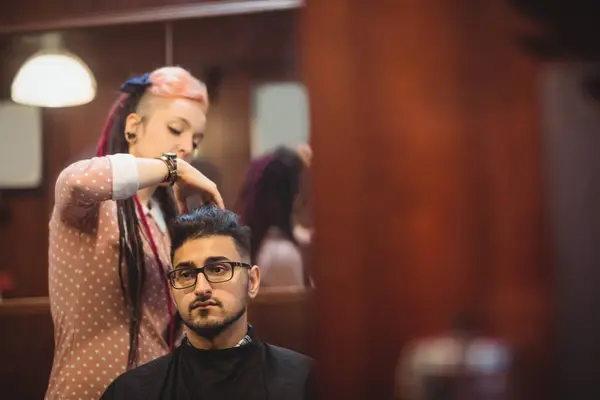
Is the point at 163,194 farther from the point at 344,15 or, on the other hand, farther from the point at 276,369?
the point at 344,15

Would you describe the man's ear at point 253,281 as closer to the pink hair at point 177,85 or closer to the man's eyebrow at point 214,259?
the man's eyebrow at point 214,259

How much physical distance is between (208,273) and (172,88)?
504 millimetres

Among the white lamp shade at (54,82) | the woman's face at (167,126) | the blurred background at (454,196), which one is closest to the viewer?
the blurred background at (454,196)

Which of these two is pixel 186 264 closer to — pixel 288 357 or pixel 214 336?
pixel 214 336

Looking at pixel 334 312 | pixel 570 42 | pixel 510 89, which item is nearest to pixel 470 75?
pixel 510 89

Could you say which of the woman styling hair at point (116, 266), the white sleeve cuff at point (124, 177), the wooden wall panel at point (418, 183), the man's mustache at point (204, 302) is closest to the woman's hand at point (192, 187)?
the woman styling hair at point (116, 266)

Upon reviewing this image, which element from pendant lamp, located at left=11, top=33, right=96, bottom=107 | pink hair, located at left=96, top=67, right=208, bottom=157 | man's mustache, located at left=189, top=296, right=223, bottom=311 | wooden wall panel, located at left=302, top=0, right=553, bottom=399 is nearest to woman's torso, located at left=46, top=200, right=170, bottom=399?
man's mustache, located at left=189, top=296, right=223, bottom=311

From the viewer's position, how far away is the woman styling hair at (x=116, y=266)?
4.94ft

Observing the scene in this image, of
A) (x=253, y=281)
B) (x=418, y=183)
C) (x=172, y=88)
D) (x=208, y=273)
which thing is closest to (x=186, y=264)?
(x=208, y=273)

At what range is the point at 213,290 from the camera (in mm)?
1435

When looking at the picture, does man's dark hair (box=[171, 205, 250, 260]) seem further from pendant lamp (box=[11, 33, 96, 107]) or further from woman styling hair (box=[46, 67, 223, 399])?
pendant lamp (box=[11, 33, 96, 107])

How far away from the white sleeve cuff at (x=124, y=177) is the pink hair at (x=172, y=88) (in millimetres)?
146

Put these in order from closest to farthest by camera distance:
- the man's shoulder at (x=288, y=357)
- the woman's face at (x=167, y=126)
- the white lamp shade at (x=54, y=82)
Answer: the man's shoulder at (x=288, y=357) → the woman's face at (x=167, y=126) → the white lamp shade at (x=54, y=82)

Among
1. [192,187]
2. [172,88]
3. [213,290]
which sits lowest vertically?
[213,290]
